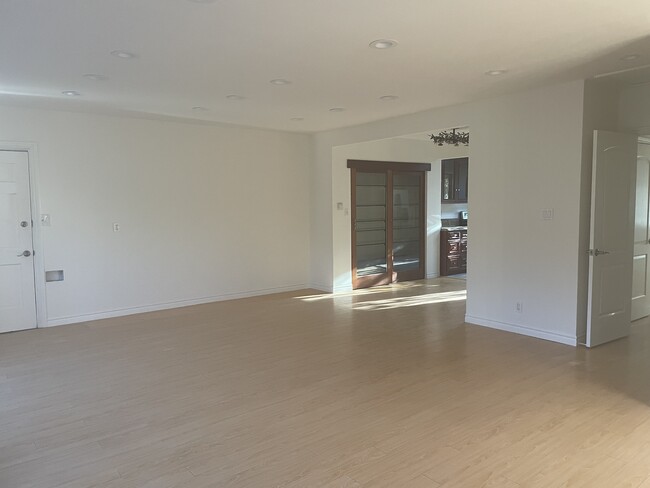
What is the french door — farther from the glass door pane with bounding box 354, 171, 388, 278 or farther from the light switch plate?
the light switch plate

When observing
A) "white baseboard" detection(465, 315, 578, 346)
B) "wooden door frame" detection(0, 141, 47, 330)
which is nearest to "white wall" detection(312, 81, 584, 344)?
"white baseboard" detection(465, 315, 578, 346)

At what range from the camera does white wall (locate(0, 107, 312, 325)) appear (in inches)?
230

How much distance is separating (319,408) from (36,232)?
4.26 metres

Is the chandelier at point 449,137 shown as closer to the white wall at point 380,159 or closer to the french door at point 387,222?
the white wall at point 380,159

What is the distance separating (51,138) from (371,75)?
3.92m

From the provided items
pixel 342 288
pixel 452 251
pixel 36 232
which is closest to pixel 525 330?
pixel 342 288

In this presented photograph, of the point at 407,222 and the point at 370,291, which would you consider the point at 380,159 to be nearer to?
the point at 407,222

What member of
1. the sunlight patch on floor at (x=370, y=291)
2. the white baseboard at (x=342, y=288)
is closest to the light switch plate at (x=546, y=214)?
the sunlight patch on floor at (x=370, y=291)

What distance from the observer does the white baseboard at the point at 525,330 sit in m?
4.81

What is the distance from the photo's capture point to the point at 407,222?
8.88 metres

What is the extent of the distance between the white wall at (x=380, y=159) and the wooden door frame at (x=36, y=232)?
13.3 ft

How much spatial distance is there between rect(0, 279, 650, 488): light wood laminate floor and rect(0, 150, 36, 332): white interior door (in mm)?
319

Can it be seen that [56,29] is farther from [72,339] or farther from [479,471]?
[479,471]

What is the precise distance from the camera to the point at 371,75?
14.0 feet
